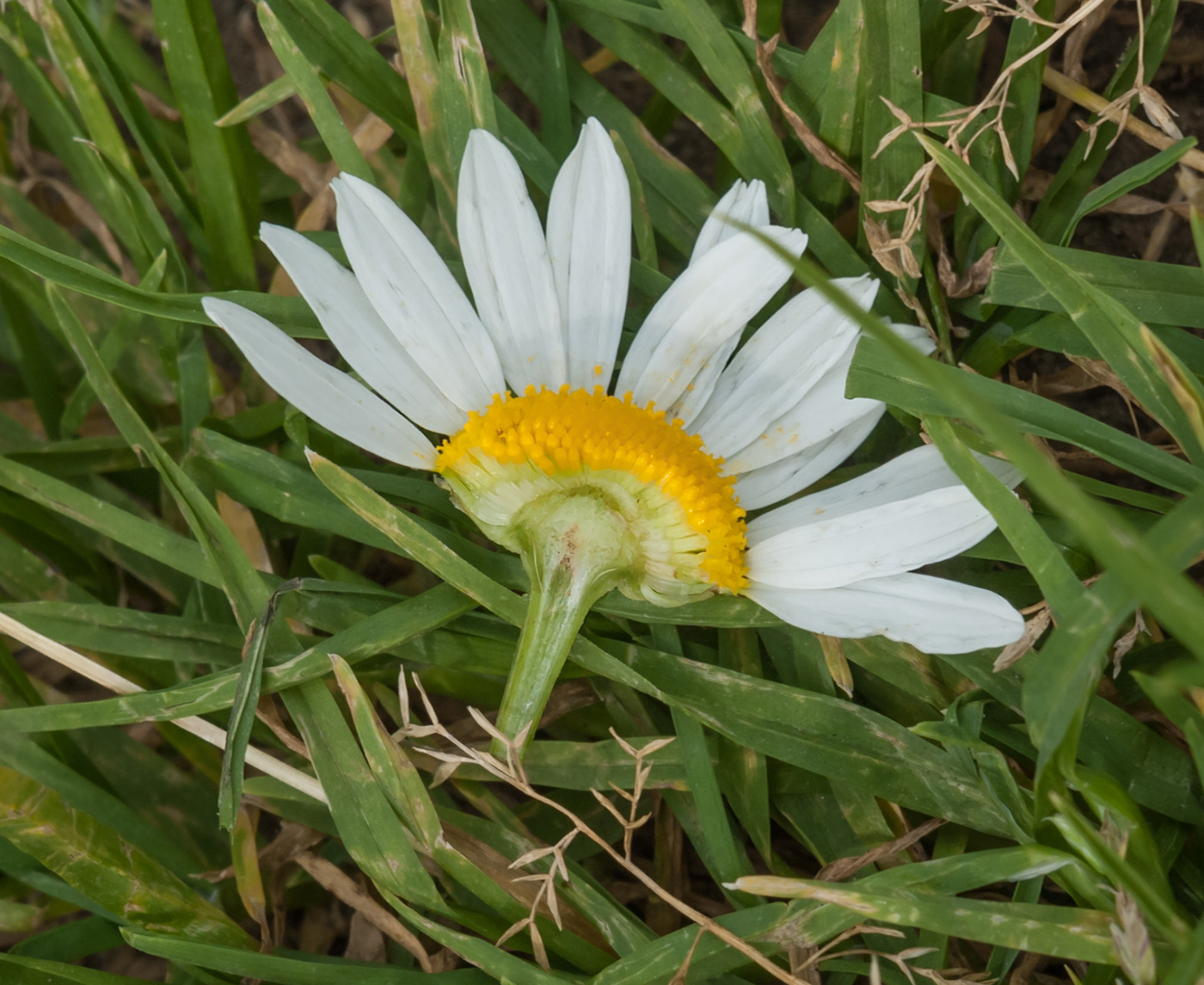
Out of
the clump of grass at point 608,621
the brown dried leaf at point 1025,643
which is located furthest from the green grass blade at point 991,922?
the brown dried leaf at point 1025,643

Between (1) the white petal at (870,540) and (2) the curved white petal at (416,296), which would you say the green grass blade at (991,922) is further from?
(2) the curved white petal at (416,296)

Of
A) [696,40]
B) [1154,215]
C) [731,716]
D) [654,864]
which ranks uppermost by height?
[696,40]

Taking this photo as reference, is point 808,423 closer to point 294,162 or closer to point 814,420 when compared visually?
point 814,420

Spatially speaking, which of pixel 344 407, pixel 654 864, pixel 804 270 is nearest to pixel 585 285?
pixel 344 407

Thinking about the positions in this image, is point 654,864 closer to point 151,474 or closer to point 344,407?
point 344,407

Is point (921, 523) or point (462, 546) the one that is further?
point (462, 546)

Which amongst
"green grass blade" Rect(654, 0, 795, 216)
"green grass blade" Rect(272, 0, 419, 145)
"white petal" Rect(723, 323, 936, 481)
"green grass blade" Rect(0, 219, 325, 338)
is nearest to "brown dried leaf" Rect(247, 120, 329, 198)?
"green grass blade" Rect(272, 0, 419, 145)

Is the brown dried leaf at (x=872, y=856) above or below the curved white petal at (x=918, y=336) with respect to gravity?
below
